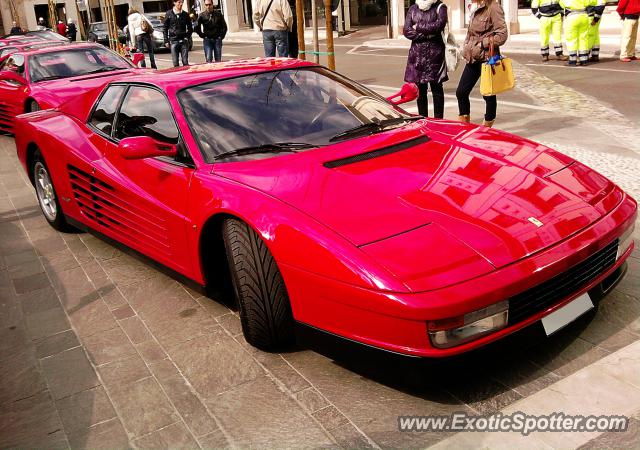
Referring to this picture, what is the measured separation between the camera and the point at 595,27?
14328mm

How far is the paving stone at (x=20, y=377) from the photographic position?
351cm

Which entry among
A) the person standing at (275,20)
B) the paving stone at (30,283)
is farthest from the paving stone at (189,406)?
the person standing at (275,20)

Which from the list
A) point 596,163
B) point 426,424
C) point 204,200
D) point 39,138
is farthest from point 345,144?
point 596,163

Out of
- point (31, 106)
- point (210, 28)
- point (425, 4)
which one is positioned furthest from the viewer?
point (210, 28)

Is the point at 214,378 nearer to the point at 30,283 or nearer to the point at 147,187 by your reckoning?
the point at 147,187

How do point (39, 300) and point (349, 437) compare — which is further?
point (39, 300)

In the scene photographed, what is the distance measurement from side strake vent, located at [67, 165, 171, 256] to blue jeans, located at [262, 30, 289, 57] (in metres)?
8.03

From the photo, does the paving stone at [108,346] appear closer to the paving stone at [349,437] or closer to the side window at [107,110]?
the paving stone at [349,437]

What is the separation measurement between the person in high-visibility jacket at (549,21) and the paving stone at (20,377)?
13801mm

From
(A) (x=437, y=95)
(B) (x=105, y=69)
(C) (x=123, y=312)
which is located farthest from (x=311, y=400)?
(B) (x=105, y=69)

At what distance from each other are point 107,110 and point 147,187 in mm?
1059

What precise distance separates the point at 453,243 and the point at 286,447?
108 cm

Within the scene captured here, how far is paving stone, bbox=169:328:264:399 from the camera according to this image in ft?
11.2

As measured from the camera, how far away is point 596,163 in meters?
6.54
